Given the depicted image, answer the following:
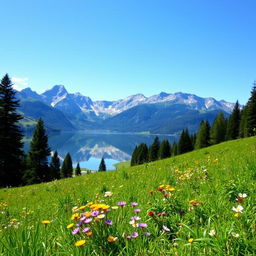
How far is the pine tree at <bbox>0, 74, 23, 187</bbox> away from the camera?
37250 millimetres

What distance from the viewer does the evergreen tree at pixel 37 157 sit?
49219 mm

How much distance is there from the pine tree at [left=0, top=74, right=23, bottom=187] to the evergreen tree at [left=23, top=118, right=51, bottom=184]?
30.7 feet

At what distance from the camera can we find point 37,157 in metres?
49.6

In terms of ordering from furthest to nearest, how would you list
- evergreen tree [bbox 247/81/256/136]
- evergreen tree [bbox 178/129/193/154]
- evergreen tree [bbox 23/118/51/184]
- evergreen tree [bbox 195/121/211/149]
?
1. evergreen tree [bbox 178/129/193/154]
2. evergreen tree [bbox 195/121/211/149]
3. evergreen tree [bbox 247/81/256/136]
4. evergreen tree [bbox 23/118/51/184]

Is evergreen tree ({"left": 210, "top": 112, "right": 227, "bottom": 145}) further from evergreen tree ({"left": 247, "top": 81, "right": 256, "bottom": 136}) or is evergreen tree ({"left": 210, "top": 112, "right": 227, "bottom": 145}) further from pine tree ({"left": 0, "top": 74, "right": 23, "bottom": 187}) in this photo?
pine tree ({"left": 0, "top": 74, "right": 23, "bottom": 187})

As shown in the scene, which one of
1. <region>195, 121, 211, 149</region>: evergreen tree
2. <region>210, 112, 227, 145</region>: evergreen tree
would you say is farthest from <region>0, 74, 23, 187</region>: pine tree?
<region>210, 112, 227, 145</region>: evergreen tree

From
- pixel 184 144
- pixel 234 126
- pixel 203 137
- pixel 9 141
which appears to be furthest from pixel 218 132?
pixel 9 141

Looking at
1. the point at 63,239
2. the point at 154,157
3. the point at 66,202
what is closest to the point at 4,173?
the point at 66,202

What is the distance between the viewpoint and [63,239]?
2369 millimetres

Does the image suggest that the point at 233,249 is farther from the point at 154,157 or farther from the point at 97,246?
the point at 154,157

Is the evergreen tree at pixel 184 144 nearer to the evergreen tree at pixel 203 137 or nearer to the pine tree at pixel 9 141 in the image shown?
the evergreen tree at pixel 203 137

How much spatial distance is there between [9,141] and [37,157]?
1189 centimetres

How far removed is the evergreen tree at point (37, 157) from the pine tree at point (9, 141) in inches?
368

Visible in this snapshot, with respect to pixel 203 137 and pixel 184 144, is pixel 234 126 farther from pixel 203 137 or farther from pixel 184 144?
pixel 184 144
